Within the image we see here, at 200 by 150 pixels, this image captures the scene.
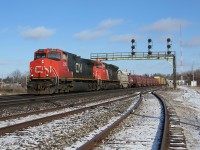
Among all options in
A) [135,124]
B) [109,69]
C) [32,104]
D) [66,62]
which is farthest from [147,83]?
[135,124]

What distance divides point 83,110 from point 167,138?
7644mm

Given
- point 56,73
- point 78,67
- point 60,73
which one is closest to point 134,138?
point 56,73

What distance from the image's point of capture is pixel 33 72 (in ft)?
86.8

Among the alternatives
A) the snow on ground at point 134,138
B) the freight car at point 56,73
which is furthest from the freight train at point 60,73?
the snow on ground at point 134,138

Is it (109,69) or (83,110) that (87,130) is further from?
(109,69)

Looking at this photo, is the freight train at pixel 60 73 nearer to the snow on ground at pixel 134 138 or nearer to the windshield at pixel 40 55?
the windshield at pixel 40 55

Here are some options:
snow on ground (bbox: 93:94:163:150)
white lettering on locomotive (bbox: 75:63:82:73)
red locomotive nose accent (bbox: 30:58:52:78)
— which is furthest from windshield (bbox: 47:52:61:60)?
snow on ground (bbox: 93:94:163:150)

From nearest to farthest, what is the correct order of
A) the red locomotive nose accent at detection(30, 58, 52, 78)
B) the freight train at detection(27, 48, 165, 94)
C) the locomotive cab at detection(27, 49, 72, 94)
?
the locomotive cab at detection(27, 49, 72, 94), the freight train at detection(27, 48, 165, 94), the red locomotive nose accent at detection(30, 58, 52, 78)

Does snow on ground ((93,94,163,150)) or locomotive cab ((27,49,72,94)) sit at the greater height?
locomotive cab ((27,49,72,94))

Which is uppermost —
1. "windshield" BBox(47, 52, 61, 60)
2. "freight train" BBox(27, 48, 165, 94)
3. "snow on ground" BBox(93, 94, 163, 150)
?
"windshield" BBox(47, 52, 61, 60)

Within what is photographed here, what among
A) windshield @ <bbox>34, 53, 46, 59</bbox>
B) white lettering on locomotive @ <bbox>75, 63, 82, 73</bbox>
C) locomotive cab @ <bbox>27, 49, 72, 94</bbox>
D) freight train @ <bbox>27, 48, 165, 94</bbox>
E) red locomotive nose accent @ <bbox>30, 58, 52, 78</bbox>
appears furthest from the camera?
white lettering on locomotive @ <bbox>75, 63, 82, 73</bbox>

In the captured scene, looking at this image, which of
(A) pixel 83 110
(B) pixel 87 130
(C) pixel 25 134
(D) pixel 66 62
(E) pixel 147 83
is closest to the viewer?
(C) pixel 25 134

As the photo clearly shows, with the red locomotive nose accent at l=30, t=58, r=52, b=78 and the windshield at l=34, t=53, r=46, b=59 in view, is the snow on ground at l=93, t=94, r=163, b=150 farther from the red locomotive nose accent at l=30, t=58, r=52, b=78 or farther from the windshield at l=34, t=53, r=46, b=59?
the windshield at l=34, t=53, r=46, b=59

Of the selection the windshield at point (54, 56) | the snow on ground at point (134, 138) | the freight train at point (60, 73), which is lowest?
the snow on ground at point (134, 138)
